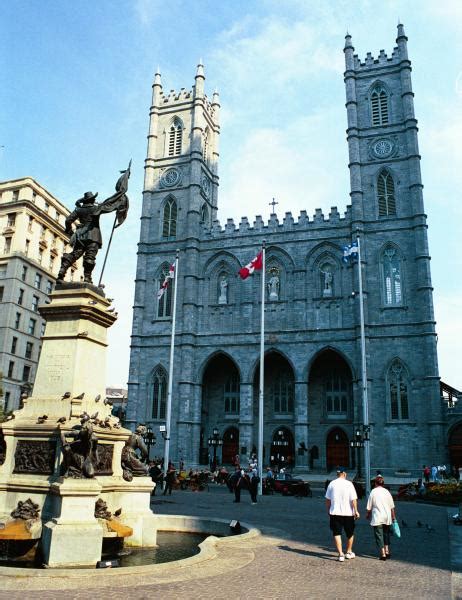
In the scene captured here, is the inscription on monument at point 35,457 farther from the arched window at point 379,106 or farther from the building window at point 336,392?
the arched window at point 379,106

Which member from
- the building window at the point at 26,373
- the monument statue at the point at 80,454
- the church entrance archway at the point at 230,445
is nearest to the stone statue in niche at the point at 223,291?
the church entrance archway at the point at 230,445

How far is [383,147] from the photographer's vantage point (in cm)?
4572

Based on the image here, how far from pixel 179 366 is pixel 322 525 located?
3060 centimetres

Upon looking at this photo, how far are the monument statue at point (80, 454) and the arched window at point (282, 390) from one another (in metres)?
36.9

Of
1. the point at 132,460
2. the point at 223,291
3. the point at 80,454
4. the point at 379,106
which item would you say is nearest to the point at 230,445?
the point at 223,291

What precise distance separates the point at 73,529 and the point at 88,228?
226 inches

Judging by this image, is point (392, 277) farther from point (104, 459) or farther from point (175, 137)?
point (104, 459)

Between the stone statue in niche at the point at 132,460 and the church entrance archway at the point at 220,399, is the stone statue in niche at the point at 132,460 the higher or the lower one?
the lower one

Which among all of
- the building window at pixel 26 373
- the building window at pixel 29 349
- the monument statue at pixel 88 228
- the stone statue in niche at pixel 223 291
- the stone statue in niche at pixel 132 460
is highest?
the stone statue in niche at pixel 223 291

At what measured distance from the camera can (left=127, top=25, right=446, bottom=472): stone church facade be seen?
39.4 m

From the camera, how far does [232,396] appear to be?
151ft

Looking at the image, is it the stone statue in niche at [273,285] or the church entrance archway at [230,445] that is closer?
the church entrance archway at [230,445]

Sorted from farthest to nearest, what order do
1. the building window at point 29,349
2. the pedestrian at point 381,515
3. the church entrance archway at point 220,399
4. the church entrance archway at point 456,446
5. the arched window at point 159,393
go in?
the building window at point 29,349 → the church entrance archway at point 220,399 → the arched window at point 159,393 → the church entrance archway at point 456,446 → the pedestrian at point 381,515

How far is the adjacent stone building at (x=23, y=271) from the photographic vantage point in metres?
45.2
